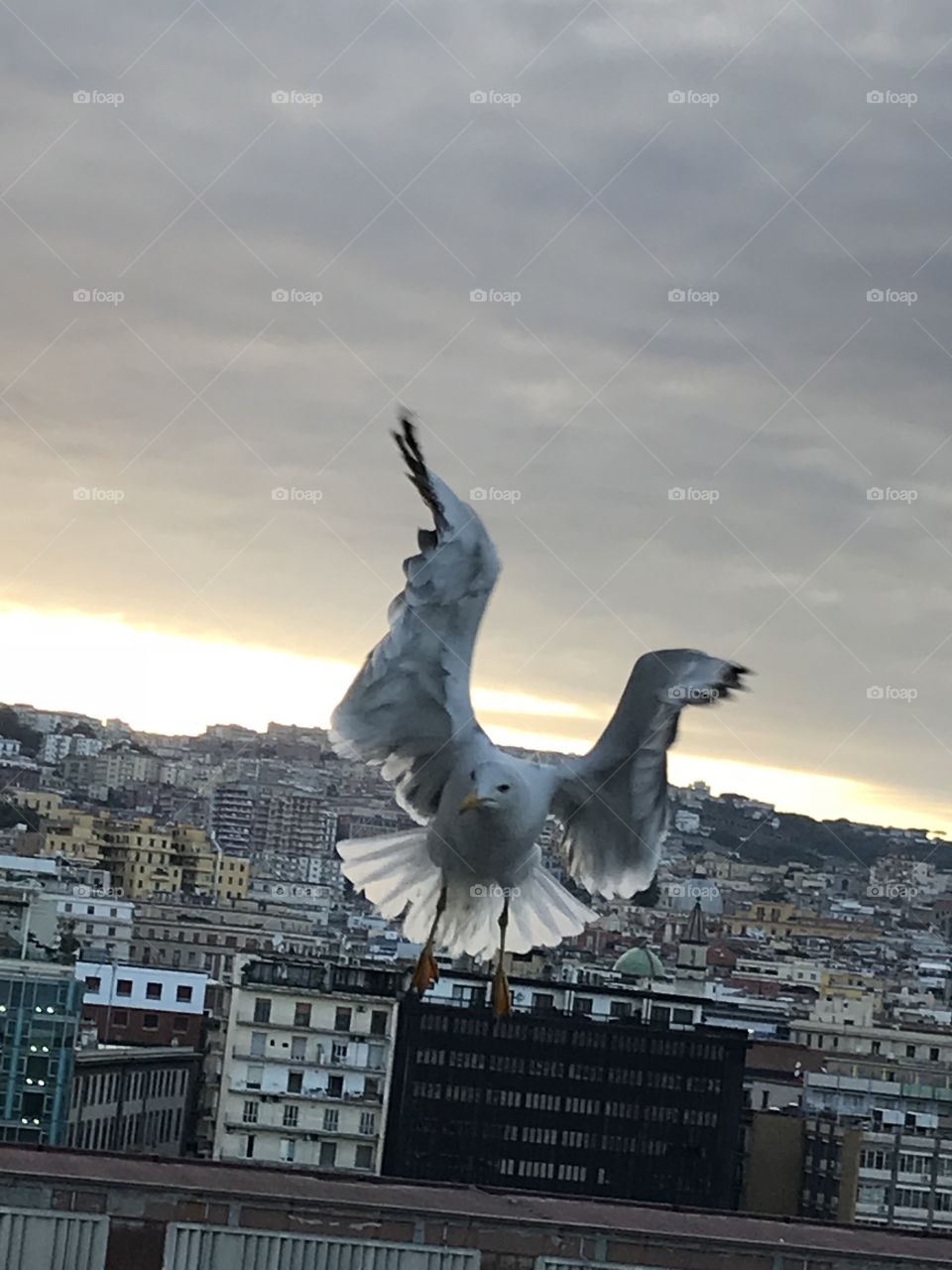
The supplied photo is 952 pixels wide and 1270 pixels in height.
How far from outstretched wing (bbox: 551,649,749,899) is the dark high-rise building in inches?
1186

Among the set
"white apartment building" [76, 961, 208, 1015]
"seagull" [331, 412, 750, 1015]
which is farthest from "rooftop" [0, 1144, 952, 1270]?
"white apartment building" [76, 961, 208, 1015]

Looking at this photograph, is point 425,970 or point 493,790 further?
point 425,970

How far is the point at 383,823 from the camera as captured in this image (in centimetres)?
9525

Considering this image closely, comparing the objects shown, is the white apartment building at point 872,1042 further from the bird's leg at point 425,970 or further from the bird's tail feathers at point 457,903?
the bird's leg at point 425,970

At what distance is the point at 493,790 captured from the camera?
1121 cm

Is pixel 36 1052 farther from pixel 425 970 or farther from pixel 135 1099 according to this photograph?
pixel 425 970

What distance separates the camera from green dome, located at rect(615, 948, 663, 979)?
58344 mm

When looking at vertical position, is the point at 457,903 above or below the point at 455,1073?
above

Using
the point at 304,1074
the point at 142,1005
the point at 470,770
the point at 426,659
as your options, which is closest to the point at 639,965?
the point at 142,1005

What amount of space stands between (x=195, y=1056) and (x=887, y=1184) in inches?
531

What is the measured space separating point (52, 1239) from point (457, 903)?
13.4 ft

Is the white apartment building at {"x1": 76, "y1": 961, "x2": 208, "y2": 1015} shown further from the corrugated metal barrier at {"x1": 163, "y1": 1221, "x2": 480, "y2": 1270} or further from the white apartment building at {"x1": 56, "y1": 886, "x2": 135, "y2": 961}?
the corrugated metal barrier at {"x1": 163, "y1": 1221, "x2": 480, "y2": 1270}

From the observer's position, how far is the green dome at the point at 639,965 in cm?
5834

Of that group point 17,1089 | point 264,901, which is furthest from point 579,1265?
point 264,901
